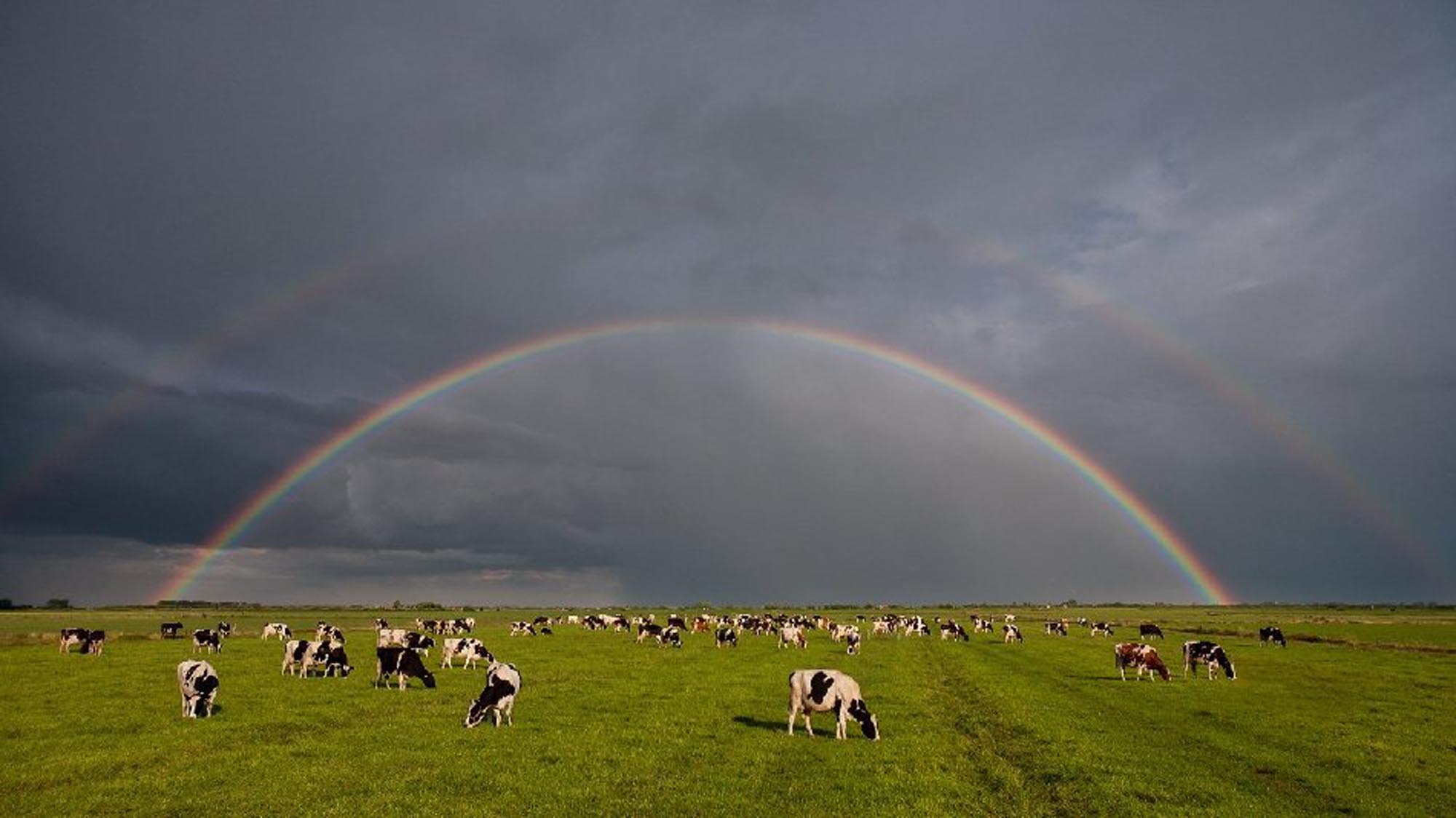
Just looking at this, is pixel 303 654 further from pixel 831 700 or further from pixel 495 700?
pixel 831 700

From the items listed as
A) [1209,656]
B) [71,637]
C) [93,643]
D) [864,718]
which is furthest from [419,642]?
[1209,656]

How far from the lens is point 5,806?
609 inches

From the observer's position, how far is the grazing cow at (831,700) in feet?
76.3

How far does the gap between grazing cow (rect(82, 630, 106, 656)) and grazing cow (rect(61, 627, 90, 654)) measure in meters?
0.62

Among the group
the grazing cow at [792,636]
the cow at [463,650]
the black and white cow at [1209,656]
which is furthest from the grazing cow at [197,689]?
the grazing cow at [792,636]

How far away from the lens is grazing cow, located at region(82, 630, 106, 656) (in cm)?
5172

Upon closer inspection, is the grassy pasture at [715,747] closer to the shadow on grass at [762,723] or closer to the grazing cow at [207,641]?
the shadow on grass at [762,723]

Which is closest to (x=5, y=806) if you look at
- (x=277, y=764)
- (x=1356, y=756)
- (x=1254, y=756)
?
(x=277, y=764)

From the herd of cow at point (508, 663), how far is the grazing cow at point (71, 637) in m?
0.07

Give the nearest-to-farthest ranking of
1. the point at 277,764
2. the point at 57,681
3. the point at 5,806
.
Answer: the point at 5,806, the point at 277,764, the point at 57,681

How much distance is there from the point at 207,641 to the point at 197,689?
32143 mm

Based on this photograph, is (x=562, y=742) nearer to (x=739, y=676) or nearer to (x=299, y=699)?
(x=299, y=699)

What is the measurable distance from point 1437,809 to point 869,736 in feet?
40.9

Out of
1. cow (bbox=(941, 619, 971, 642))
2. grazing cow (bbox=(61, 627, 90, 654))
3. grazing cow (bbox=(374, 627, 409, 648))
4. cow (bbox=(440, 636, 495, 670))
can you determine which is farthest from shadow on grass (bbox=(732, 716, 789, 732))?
cow (bbox=(941, 619, 971, 642))
